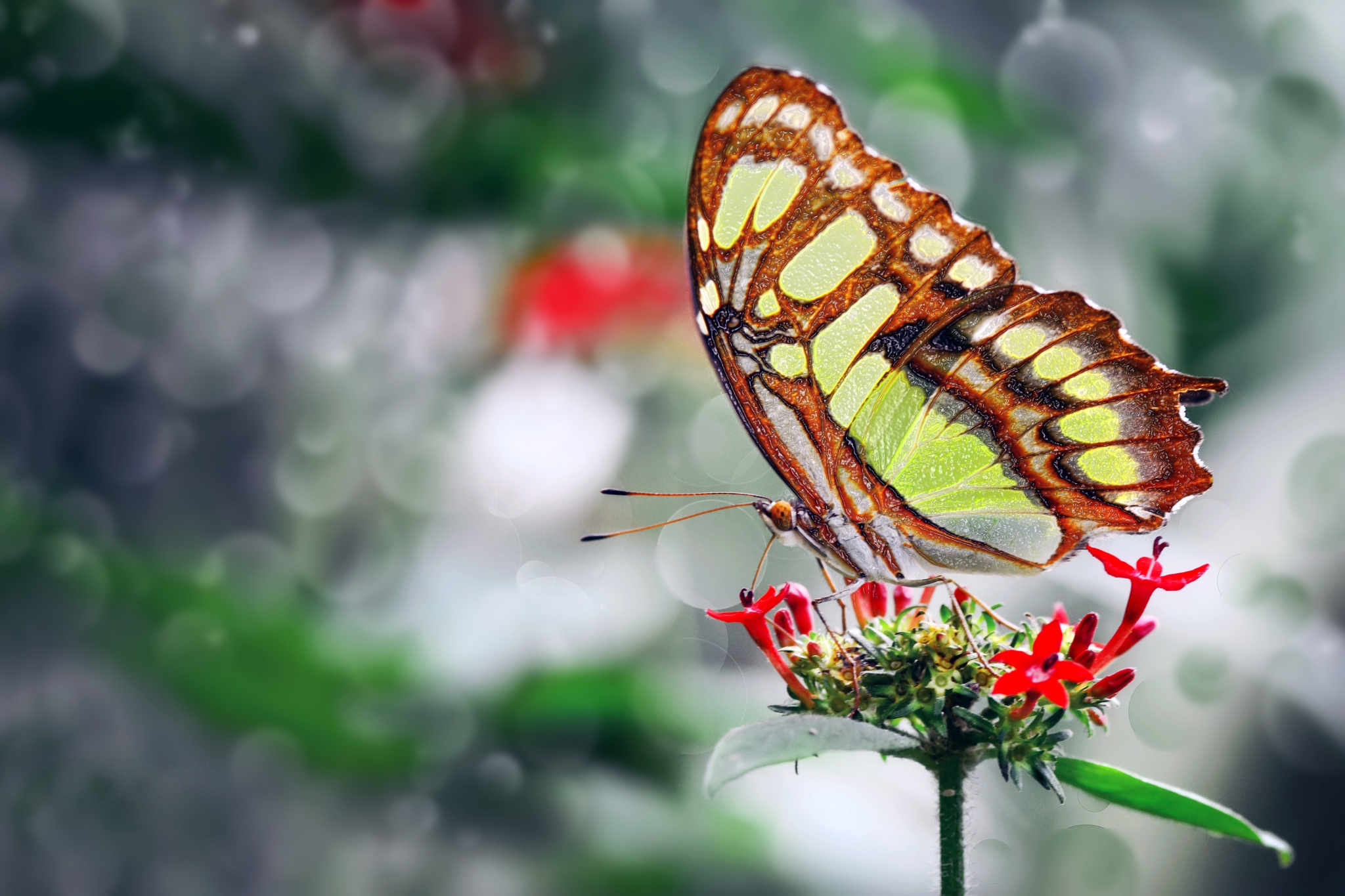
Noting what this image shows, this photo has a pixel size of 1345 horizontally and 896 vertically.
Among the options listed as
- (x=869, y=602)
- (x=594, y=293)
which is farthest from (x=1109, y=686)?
(x=594, y=293)

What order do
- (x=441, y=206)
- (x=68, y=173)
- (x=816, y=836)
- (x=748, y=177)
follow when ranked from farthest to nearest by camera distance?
(x=441, y=206) → (x=68, y=173) → (x=816, y=836) → (x=748, y=177)

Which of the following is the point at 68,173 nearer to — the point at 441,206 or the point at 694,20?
the point at 441,206

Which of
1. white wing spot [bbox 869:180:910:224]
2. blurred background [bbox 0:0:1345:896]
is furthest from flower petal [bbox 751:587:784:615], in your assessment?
blurred background [bbox 0:0:1345:896]

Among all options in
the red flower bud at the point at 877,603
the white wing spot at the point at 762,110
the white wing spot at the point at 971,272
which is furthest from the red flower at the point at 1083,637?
the white wing spot at the point at 762,110

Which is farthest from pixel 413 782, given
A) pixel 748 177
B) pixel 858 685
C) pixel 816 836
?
pixel 748 177

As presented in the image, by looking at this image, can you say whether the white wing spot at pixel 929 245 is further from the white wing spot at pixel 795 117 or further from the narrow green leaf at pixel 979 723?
the narrow green leaf at pixel 979 723

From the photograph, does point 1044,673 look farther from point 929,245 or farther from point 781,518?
point 929,245
